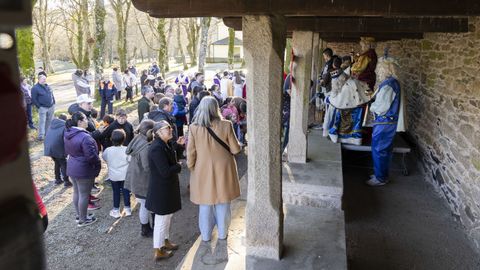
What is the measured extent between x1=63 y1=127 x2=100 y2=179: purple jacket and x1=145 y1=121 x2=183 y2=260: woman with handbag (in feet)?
4.18

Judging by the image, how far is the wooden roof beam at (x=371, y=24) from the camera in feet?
15.8

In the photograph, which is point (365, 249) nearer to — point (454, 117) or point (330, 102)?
point (454, 117)

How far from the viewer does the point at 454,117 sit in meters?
5.27

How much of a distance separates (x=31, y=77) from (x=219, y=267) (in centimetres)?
1156

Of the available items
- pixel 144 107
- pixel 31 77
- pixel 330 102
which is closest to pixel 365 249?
pixel 330 102

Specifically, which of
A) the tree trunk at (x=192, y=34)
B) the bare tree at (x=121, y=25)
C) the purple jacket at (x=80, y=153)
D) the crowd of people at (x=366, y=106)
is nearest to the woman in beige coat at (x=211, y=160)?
the purple jacket at (x=80, y=153)

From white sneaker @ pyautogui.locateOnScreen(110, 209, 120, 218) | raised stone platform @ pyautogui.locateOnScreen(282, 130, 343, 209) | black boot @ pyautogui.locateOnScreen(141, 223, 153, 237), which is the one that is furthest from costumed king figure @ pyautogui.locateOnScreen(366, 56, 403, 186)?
white sneaker @ pyautogui.locateOnScreen(110, 209, 120, 218)

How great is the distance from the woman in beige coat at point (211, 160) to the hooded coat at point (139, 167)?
2.67 ft

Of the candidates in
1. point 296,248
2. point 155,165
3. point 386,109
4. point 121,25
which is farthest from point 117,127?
point 121,25

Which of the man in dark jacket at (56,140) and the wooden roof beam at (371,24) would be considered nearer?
the wooden roof beam at (371,24)

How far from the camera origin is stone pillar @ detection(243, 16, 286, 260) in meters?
3.10

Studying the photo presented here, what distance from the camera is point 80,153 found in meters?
5.04

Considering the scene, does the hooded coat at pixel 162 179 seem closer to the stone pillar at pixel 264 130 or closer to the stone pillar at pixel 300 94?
the stone pillar at pixel 264 130

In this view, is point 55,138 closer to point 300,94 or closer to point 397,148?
point 300,94
